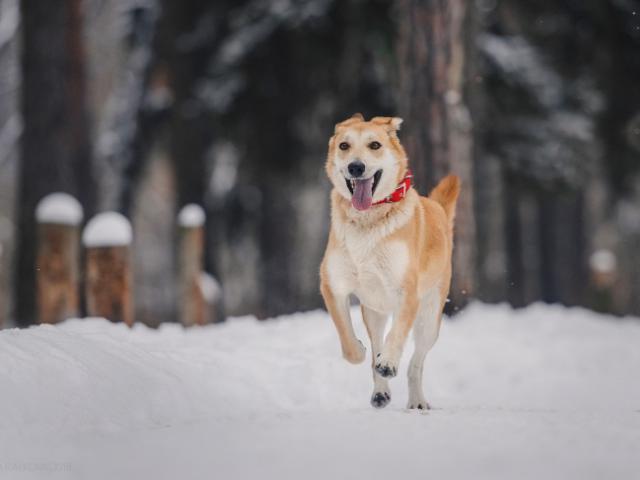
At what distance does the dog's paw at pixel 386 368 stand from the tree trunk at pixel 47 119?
8717mm

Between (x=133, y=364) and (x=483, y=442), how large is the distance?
7.71ft

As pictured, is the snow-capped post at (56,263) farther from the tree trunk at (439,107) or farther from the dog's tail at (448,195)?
the tree trunk at (439,107)

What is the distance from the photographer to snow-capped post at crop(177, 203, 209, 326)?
1099 centimetres

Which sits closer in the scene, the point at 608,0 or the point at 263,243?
the point at 608,0

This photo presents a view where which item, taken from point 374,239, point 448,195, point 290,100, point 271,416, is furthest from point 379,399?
point 290,100

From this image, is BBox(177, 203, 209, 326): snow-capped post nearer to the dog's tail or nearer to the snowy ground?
the snowy ground

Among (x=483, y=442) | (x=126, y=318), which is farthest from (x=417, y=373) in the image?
(x=126, y=318)

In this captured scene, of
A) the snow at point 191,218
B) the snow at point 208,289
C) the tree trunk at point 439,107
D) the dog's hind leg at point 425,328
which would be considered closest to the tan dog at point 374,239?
the dog's hind leg at point 425,328

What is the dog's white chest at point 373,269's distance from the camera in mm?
5543

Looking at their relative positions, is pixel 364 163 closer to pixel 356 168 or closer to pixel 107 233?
pixel 356 168

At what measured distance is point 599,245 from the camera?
36.5 m

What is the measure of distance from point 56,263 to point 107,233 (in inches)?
22.2

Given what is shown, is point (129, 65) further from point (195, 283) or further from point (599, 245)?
point (599, 245)

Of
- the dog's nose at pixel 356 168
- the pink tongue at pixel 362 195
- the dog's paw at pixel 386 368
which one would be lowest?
the dog's paw at pixel 386 368
